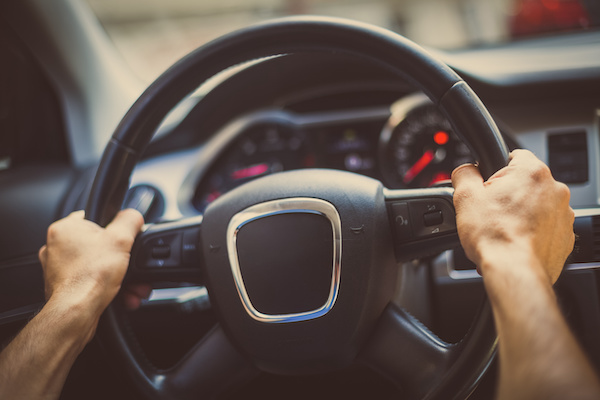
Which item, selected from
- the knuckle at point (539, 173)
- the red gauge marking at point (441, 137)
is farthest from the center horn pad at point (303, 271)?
the red gauge marking at point (441, 137)

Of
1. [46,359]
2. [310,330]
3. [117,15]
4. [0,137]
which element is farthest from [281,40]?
[117,15]

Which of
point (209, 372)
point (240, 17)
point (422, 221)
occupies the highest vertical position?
point (240, 17)

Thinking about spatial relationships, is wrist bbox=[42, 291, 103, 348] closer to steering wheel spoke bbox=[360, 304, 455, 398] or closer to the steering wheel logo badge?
the steering wheel logo badge

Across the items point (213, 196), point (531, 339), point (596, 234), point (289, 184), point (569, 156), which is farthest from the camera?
point (213, 196)

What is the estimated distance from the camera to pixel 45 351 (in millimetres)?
805

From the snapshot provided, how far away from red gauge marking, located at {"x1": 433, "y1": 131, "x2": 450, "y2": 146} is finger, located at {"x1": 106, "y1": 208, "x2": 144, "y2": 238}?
0.95 m

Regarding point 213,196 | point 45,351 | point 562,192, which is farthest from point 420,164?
point 45,351

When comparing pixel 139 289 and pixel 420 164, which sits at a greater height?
pixel 420 164

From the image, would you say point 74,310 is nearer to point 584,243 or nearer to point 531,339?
point 531,339

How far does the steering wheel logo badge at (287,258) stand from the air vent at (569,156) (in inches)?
28.2

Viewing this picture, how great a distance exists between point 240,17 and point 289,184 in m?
8.52

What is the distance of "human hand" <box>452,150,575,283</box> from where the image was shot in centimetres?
66

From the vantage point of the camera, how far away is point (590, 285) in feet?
3.64

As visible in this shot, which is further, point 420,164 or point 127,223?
point 420,164
